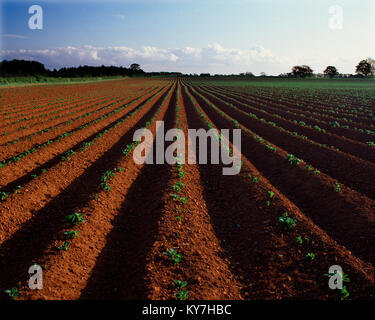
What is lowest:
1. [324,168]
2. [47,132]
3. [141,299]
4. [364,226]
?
[141,299]

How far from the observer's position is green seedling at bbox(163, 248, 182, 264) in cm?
569

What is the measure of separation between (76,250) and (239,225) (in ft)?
13.6

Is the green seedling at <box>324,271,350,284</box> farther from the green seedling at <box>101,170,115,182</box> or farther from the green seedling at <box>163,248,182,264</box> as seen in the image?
the green seedling at <box>101,170,115,182</box>

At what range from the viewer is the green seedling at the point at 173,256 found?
569 cm

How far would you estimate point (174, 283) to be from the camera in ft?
16.8

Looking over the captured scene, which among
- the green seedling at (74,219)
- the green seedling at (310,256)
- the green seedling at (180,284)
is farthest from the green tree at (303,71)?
the green seedling at (180,284)

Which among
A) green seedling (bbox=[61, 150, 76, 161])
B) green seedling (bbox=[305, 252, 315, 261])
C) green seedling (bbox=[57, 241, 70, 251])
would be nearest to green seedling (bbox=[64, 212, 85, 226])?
green seedling (bbox=[57, 241, 70, 251])

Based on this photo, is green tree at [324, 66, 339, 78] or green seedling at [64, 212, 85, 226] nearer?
green seedling at [64, 212, 85, 226]

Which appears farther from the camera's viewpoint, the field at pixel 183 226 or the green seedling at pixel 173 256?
the green seedling at pixel 173 256

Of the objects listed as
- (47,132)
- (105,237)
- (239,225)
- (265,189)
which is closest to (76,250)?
(105,237)

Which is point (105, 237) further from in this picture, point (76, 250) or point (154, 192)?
point (154, 192)

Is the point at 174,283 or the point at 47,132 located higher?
the point at 47,132

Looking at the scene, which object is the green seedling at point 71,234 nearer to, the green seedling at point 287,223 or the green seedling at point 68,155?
the green seedling at point 287,223

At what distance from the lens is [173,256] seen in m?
5.72
